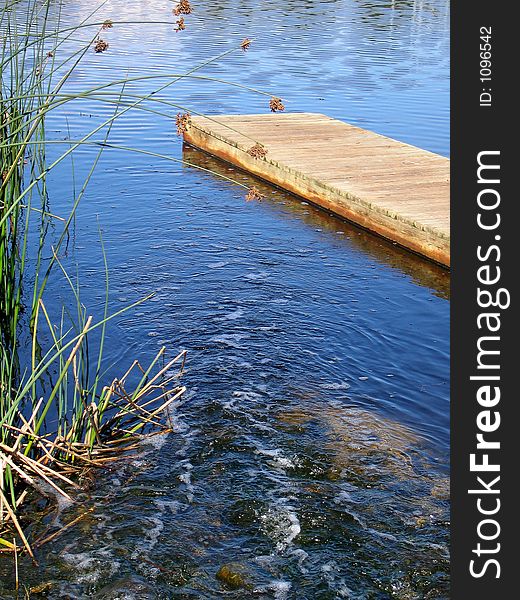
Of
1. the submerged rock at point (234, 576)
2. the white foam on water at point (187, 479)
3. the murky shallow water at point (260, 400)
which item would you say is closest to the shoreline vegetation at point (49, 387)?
the murky shallow water at point (260, 400)

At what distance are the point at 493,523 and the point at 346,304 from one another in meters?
2.76

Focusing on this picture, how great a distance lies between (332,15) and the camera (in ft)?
69.3

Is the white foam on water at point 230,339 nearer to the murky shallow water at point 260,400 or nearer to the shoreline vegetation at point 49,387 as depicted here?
the murky shallow water at point 260,400

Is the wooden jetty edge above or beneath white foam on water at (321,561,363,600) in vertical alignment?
above

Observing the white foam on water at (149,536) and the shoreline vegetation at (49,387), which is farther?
the white foam on water at (149,536)

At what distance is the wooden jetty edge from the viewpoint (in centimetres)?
611

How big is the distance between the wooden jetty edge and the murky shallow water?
17cm

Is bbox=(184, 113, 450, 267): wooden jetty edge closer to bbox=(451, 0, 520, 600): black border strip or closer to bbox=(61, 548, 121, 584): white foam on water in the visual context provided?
bbox=(451, 0, 520, 600): black border strip

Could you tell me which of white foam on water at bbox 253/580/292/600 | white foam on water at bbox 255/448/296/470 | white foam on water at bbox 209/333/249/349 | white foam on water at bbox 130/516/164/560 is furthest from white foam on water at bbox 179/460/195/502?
white foam on water at bbox 209/333/249/349

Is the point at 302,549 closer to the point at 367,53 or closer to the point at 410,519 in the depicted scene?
the point at 410,519

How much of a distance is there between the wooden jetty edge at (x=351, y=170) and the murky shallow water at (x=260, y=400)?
0.55 feet

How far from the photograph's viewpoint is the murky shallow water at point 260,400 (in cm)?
302

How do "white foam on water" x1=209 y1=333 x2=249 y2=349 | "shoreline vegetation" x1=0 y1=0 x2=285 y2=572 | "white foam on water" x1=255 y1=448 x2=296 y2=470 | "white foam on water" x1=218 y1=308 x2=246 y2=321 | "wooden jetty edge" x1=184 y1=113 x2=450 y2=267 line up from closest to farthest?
1. "shoreline vegetation" x1=0 y1=0 x2=285 y2=572
2. "white foam on water" x1=255 y1=448 x2=296 y2=470
3. "white foam on water" x1=209 y1=333 x2=249 y2=349
4. "white foam on water" x1=218 y1=308 x2=246 y2=321
5. "wooden jetty edge" x1=184 y1=113 x2=450 y2=267

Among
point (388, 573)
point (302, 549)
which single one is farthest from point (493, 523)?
point (302, 549)
